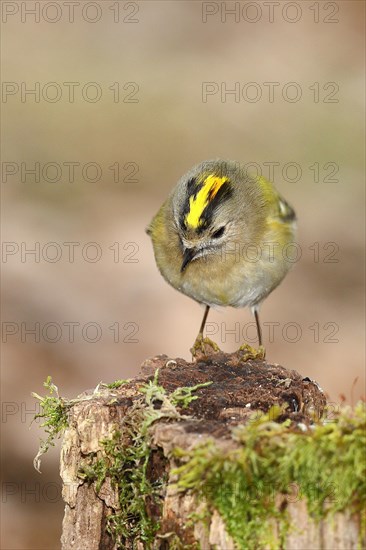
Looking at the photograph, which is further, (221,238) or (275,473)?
(221,238)

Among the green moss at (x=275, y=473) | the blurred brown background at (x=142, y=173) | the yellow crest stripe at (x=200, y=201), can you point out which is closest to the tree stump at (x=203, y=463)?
the green moss at (x=275, y=473)

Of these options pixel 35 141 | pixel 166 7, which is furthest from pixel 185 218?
pixel 166 7

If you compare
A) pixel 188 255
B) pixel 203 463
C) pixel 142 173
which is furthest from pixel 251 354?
pixel 142 173

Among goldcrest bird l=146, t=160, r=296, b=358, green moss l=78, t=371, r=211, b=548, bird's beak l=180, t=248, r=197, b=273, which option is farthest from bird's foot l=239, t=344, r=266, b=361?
green moss l=78, t=371, r=211, b=548

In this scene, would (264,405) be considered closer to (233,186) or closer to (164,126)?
(233,186)

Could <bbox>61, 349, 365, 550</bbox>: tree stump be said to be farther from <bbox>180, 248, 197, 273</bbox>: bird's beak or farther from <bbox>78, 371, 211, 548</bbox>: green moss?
<bbox>180, 248, 197, 273</bbox>: bird's beak

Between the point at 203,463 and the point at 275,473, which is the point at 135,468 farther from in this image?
the point at 275,473

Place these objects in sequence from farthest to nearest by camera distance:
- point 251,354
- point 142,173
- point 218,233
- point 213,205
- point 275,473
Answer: point 142,173 < point 218,233 < point 213,205 < point 251,354 < point 275,473

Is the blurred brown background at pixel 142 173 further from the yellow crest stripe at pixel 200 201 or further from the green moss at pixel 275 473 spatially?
the green moss at pixel 275 473
